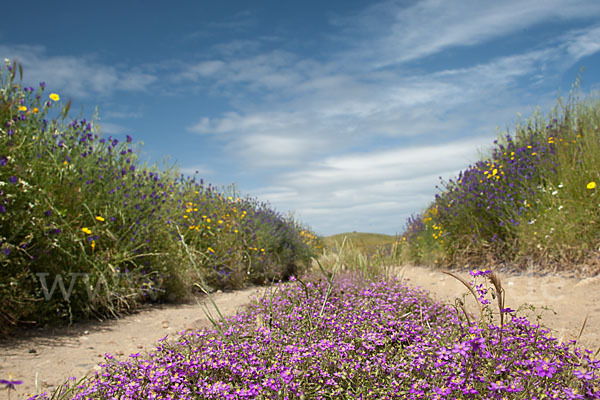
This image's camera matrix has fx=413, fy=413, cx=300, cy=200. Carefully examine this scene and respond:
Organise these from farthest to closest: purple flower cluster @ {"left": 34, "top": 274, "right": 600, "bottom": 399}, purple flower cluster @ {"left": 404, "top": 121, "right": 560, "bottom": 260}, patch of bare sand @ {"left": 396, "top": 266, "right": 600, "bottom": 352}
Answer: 1. purple flower cluster @ {"left": 404, "top": 121, "right": 560, "bottom": 260}
2. patch of bare sand @ {"left": 396, "top": 266, "right": 600, "bottom": 352}
3. purple flower cluster @ {"left": 34, "top": 274, "right": 600, "bottom": 399}

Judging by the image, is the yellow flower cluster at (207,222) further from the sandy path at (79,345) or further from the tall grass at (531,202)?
the tall grass at (531,202)

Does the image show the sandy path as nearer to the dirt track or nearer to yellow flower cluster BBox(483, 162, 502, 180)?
the dirt track

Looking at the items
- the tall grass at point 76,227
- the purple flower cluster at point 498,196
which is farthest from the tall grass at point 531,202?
the tall grass at point 76,227

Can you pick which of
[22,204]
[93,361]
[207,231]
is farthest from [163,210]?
[93,361]

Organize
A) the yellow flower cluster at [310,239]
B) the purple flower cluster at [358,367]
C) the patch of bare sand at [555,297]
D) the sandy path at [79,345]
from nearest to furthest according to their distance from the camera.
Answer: the purple flower cluster at [358,367] → the sandy path at [79,345] → the patch of bare sand at [555,297] → the yellow flower cluster at [310,239]

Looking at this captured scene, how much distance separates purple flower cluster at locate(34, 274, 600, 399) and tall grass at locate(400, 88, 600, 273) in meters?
3.69

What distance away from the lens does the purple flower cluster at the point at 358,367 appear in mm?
1588

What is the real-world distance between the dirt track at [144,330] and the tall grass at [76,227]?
9.6 inches

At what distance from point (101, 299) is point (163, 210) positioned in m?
1.47

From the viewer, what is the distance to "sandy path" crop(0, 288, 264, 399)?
2.77 meters

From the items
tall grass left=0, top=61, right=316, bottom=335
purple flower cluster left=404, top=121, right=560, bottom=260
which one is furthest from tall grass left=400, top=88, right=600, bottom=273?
Answer: tall grass left=0, top=61, right=316, bottom=335

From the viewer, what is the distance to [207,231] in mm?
6574

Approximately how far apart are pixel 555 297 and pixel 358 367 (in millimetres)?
3462

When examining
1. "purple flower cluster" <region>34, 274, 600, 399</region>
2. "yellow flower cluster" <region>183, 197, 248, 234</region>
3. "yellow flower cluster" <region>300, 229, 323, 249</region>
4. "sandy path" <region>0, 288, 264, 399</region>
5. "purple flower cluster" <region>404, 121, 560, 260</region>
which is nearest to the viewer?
"purple flower cluster" <region>34, 274, 600, 399</region>
